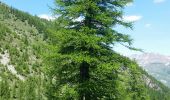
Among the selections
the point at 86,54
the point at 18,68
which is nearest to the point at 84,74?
the point at 86,54

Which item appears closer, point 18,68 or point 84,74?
point 84,74

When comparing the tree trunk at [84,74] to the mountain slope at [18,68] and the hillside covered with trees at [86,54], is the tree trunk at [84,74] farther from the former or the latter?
the mountain slope at [18,68]

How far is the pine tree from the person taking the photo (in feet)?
68.5

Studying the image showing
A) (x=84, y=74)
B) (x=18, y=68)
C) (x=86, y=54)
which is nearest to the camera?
(x=86, y=54)

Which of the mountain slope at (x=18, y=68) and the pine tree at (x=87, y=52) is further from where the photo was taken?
the mountain slope at (x=18, y=68)

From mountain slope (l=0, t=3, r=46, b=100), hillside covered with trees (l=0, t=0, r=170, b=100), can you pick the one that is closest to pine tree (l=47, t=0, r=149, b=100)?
hillside covered with trees (l=0, t=0, r=170, b=100)

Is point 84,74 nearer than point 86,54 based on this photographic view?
No

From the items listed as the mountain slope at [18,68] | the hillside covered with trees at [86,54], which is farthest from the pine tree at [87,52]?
the mountain slope at [18,68]

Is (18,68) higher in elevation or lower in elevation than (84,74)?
higher

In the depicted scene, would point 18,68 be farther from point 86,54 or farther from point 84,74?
point 86,54

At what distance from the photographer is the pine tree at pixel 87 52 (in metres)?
20.9

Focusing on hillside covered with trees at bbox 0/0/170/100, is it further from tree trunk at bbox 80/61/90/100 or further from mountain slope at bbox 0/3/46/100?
mountain slope at bbox 0/3/46/100

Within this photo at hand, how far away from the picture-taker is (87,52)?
68.7 ft

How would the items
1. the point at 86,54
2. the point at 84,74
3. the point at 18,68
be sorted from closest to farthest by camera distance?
the point at 86,54, the point at 84,74, the point at 18,68
